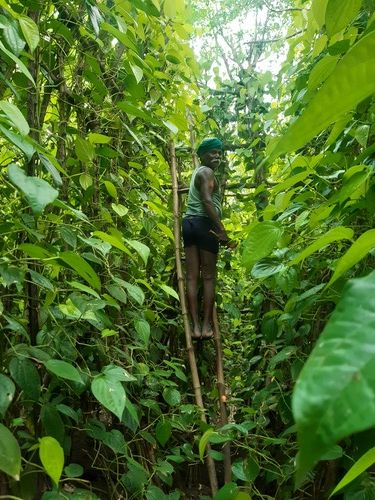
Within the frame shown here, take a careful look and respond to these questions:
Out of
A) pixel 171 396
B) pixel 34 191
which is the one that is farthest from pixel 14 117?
pixel 171 396

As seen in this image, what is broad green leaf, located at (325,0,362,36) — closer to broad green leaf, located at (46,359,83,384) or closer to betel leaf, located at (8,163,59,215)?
betel leaf, located at (8,163,59,215)

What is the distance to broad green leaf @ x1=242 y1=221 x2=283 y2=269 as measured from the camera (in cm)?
90

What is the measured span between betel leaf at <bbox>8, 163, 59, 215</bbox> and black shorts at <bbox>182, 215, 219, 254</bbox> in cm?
161

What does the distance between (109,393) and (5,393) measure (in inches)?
6.4

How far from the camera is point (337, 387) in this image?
162mm

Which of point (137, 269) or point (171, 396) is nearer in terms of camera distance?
point (171, 396)

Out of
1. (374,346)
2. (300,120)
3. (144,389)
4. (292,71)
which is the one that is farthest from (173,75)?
(374,346)

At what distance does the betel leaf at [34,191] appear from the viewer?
589 millimetres

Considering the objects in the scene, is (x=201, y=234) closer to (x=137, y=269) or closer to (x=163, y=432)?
(x=137, y=269)

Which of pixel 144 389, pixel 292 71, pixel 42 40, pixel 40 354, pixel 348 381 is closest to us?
pixel 348 381

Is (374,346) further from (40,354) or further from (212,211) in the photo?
(212,211)

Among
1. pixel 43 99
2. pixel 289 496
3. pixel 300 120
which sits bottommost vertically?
pixel 289 496

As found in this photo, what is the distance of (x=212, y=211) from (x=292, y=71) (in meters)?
0.68

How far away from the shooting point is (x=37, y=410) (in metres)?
1.05
